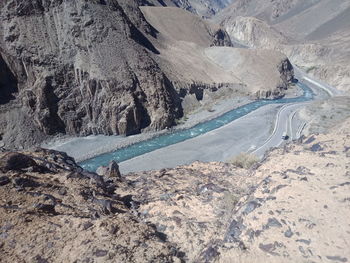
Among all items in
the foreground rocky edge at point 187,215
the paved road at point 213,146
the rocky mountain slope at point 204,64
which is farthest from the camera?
the rocky mountain slope at point 204,64

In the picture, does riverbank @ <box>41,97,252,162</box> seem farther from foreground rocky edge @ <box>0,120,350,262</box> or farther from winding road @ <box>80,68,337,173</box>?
foreground rocky edge @ <box>0,120,350,262</box>

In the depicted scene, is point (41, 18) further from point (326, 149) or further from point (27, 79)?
point (326, 149)

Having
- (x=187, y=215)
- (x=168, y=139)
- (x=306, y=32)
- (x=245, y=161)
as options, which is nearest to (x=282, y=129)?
(x=168, y=139)

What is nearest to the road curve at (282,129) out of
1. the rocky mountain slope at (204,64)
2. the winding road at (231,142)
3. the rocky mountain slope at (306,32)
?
the winding road at (231,142)

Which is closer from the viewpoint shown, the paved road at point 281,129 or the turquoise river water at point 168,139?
the turquoise river water at point 168,139

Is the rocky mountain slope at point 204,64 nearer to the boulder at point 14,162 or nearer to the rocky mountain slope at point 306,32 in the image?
the rocky mountain slope at point 306,32

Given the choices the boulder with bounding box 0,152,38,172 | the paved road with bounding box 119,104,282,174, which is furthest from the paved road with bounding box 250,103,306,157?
the boulder with bounding box 0,152,38,172
